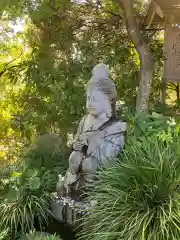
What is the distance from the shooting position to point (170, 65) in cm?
602

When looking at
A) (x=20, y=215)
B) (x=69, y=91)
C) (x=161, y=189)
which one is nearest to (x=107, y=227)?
(x=161, y=189)

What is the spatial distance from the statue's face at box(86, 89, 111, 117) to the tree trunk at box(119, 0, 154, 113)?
1654 millimetres

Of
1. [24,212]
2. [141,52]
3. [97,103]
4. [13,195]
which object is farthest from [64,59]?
[24,212]

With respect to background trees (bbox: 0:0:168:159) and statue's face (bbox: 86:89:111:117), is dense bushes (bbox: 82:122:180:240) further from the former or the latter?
background trees (bbox: 0:0:168:159)

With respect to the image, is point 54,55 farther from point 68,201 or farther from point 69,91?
point 68,201

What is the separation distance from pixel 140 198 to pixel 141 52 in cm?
274

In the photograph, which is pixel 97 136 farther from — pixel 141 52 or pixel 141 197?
pixel 141 52

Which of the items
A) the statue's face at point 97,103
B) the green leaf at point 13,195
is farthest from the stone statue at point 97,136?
the green leaf at point 13,195

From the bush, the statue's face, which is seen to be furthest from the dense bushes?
the statue's face

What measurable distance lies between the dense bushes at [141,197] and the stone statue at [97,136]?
0.27 metres

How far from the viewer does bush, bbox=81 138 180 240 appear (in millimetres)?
2752

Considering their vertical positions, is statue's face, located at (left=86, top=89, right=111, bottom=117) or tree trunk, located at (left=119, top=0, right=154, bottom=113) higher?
tree trunk, located at (left=119, top=0, right=154, bottom=113)

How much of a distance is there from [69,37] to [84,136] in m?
Answer: 3.41

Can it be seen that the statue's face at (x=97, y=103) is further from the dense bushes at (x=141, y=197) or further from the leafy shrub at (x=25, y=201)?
the leafy shrub at (x=25, y=201)
